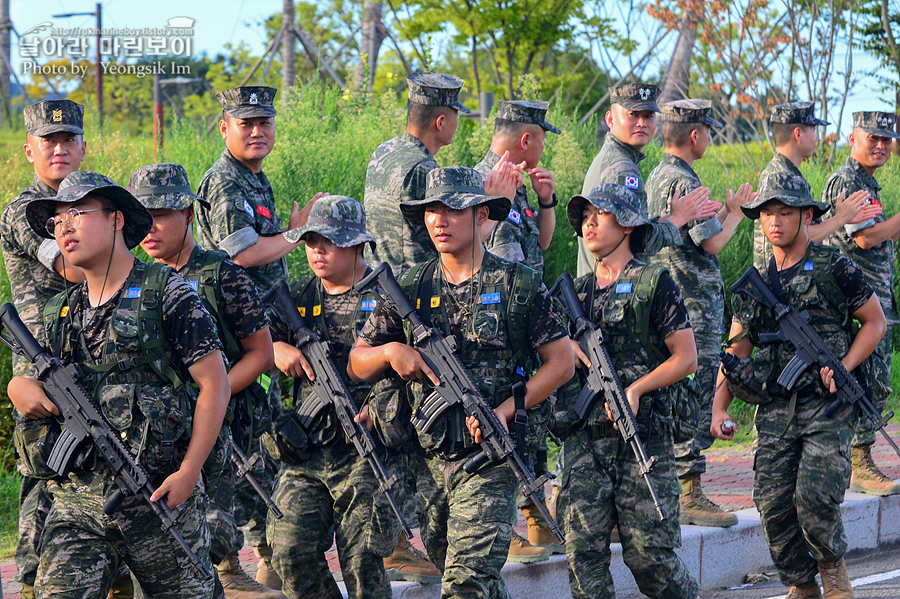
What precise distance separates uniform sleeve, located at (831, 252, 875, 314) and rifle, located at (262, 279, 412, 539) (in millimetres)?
2547

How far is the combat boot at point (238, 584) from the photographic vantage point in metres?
5.21

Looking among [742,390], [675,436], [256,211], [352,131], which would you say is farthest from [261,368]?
[352,131]

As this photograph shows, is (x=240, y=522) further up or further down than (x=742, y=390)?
further down

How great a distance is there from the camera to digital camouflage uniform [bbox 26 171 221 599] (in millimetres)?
3564

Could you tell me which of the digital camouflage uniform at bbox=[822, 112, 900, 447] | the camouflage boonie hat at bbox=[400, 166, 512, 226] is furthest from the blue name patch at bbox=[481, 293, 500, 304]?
the digital camouflage uniform at bbox=[822, 112, 900, 447]

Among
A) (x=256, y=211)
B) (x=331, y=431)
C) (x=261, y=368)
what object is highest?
(x=256, y=211)

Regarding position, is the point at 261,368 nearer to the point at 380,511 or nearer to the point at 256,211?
the point at 380,511

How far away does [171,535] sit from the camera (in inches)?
142

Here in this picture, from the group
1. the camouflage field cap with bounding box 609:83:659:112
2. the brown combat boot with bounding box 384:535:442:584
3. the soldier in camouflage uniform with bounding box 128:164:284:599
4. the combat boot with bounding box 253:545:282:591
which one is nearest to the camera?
the soldier in camouflage uniform with bounding box 128:164:284:599

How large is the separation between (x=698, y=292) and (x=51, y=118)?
3753 mm

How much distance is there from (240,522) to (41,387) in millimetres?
1952

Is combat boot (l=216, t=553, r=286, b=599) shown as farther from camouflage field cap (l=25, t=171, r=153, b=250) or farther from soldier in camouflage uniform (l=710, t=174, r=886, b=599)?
soldier in camouflage uniform (l=710, t=174, r=886, b=599)

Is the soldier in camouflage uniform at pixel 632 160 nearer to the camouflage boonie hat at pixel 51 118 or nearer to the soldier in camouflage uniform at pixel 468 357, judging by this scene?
the soldier in camouflage uniform at pixel 468 357

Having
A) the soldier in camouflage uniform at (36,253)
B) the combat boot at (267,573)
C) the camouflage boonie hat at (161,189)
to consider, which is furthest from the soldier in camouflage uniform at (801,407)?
the soldier in camouflage uniform at (36,253)
